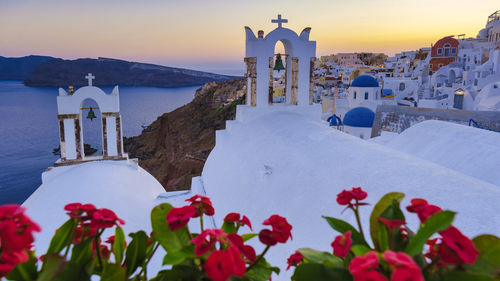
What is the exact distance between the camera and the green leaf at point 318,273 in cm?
109

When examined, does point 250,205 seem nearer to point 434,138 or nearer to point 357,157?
point 357,157

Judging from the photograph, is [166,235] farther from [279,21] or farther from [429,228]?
[279,21]

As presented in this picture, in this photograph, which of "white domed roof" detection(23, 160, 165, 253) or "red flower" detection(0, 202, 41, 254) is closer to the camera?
"red flower" detection(0, 202, 41, 254)

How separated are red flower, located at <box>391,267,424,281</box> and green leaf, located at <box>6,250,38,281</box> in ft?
3.47

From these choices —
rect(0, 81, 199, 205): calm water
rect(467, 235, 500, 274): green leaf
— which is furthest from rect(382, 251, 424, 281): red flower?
rect(0, 81, 199, 205): calm water

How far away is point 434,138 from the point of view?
6.49 m

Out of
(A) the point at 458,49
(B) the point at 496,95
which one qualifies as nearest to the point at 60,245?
(B) the point at 496,95

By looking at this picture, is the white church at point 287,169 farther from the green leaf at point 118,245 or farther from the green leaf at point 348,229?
the green leaf at point 118,245

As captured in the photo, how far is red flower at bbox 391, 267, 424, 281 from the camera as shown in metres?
0.80

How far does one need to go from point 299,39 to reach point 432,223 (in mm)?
6501

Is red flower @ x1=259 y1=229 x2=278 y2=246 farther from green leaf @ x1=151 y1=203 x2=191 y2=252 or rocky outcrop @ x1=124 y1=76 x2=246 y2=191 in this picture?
rocky outcrop @ x1=124 y1=76 x2=246 y2=191

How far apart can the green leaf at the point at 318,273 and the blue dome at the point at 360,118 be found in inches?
656

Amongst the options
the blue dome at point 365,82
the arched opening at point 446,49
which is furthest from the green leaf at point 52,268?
the arched opening at point 446,49

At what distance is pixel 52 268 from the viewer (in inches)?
42.2
